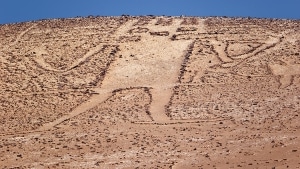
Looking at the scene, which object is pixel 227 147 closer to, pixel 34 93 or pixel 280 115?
pixel 280 115

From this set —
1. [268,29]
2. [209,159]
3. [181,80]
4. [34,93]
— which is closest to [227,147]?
[209,159]

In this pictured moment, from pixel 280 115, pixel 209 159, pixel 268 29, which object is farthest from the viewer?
pixel 268 29

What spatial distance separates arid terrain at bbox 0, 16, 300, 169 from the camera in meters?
12.0

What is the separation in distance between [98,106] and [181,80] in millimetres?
4049

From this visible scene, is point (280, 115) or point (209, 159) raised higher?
point (280, 115)

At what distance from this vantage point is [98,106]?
17469 mm

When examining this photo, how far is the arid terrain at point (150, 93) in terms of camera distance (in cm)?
1198

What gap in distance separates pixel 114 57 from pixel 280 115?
10489 mm

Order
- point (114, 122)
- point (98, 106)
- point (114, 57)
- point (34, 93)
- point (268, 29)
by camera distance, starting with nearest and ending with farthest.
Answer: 1. point (114, 122)
2. point (98, 106)
3. point (34, 93)
4. point (114, 57)
5. point (268, 29)

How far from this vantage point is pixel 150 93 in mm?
18609

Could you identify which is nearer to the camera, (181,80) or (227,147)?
(227,147)

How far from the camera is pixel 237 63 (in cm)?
2139

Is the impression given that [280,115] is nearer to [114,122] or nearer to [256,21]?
[114,122]

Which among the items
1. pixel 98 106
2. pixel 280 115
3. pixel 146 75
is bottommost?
pixel 280 115
